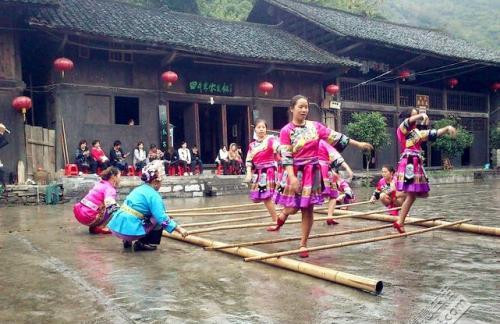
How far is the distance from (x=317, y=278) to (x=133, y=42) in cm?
1174

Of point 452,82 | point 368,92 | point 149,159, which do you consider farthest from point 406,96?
point 149,159

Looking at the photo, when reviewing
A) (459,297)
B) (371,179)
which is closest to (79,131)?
(371,179)

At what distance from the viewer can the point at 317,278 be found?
3.91 m

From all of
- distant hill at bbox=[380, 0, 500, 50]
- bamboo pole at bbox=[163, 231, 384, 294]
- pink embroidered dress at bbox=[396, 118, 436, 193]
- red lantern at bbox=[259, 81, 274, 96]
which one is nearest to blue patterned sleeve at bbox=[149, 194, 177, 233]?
bamboo pole at bbox=[163, 231, 384, 294]

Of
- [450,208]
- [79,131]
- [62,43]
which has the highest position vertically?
[62,43]

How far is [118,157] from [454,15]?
64185mm

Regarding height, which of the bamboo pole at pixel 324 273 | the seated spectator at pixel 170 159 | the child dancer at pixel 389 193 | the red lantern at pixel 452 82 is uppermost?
the red lantern at pixel 452 82

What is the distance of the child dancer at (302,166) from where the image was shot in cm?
480

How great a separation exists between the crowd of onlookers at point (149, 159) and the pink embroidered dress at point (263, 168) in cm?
644

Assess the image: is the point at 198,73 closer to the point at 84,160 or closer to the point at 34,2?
the point at 84,160

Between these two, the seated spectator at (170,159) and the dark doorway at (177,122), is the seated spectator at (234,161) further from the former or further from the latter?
the dark doorway at (177,122)

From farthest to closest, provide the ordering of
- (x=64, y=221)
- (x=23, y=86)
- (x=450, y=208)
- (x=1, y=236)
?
1. (x=23, y=86)
2. (x=450, y=208)
3. (x=64, y=221)
4. (x=1, y=236)

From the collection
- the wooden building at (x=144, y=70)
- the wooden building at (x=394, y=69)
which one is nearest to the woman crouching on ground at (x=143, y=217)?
the wooden building at (x=144, y=70)

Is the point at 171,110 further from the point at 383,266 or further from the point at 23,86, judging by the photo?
the point at 383,266
